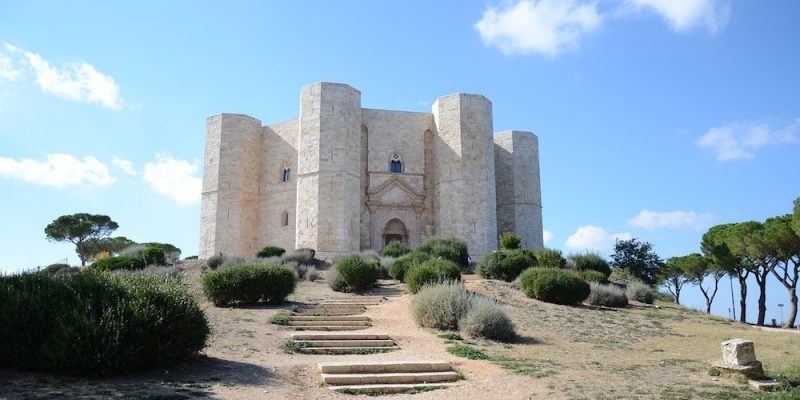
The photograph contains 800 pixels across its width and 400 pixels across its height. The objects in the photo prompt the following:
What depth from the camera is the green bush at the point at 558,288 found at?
47.9 ft

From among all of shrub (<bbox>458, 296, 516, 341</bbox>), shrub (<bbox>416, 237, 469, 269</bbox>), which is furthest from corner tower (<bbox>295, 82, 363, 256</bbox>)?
shrub (<bbox>458, 296, 516, 341</bbox>)

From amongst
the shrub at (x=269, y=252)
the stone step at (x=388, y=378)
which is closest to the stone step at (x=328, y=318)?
the stone step at (x=388, y=378)

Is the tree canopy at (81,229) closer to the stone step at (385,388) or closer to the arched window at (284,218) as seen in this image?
the arched window at (284,218)

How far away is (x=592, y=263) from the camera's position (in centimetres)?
2222

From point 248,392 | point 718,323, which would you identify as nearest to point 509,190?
point 718,323

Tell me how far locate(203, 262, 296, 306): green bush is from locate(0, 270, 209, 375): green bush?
5208 mm

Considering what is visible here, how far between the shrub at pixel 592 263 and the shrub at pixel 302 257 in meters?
10.9

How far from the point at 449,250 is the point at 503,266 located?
3.34m

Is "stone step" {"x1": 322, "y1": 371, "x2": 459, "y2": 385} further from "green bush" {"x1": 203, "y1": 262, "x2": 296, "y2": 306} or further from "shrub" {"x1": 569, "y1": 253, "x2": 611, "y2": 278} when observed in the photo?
→ "shrub" {"x1": 569, "y1": 253, "x2": 611, "y2": 278}

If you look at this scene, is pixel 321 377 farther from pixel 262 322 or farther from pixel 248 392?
pixel 262 322

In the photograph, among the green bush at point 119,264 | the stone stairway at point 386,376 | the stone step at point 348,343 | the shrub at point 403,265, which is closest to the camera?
the stone stairway at point 386,376

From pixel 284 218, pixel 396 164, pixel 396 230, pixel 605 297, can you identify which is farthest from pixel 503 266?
pixel 284 218

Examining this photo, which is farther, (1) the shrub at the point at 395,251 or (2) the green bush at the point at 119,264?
(1) the shrub at the point at 395,251

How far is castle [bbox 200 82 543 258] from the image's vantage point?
90.3 ft
